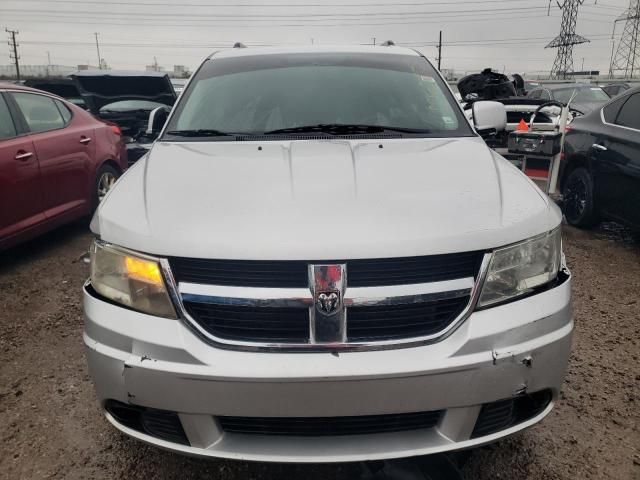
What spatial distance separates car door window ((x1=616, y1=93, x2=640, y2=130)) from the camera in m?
4.77

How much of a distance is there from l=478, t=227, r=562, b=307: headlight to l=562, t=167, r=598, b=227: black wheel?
387 cm

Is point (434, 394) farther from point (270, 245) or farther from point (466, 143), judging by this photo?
point (466, 143)

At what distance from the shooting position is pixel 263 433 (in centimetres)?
172

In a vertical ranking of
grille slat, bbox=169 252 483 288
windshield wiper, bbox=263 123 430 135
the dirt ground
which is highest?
windshield wiper, bbox=263 123 430 135

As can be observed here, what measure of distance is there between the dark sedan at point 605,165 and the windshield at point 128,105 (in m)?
5.11

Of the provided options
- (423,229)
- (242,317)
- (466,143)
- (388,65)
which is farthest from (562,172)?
(242,317)

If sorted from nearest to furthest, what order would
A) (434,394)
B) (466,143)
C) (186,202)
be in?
(434,394)
(186,202)
(466,143)

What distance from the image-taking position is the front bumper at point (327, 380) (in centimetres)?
161

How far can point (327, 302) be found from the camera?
1640 millimetres

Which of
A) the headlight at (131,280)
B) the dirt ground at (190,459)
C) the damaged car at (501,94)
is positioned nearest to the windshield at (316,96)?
the headlight at (131,280)

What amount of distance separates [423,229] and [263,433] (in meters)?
0.83

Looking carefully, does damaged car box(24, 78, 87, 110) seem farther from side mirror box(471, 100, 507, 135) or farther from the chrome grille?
the chrome grille

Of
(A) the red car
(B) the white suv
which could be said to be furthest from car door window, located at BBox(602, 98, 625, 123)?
(A) the red car

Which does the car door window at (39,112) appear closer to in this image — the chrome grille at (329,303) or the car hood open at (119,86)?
the car hood open at (119,86)
